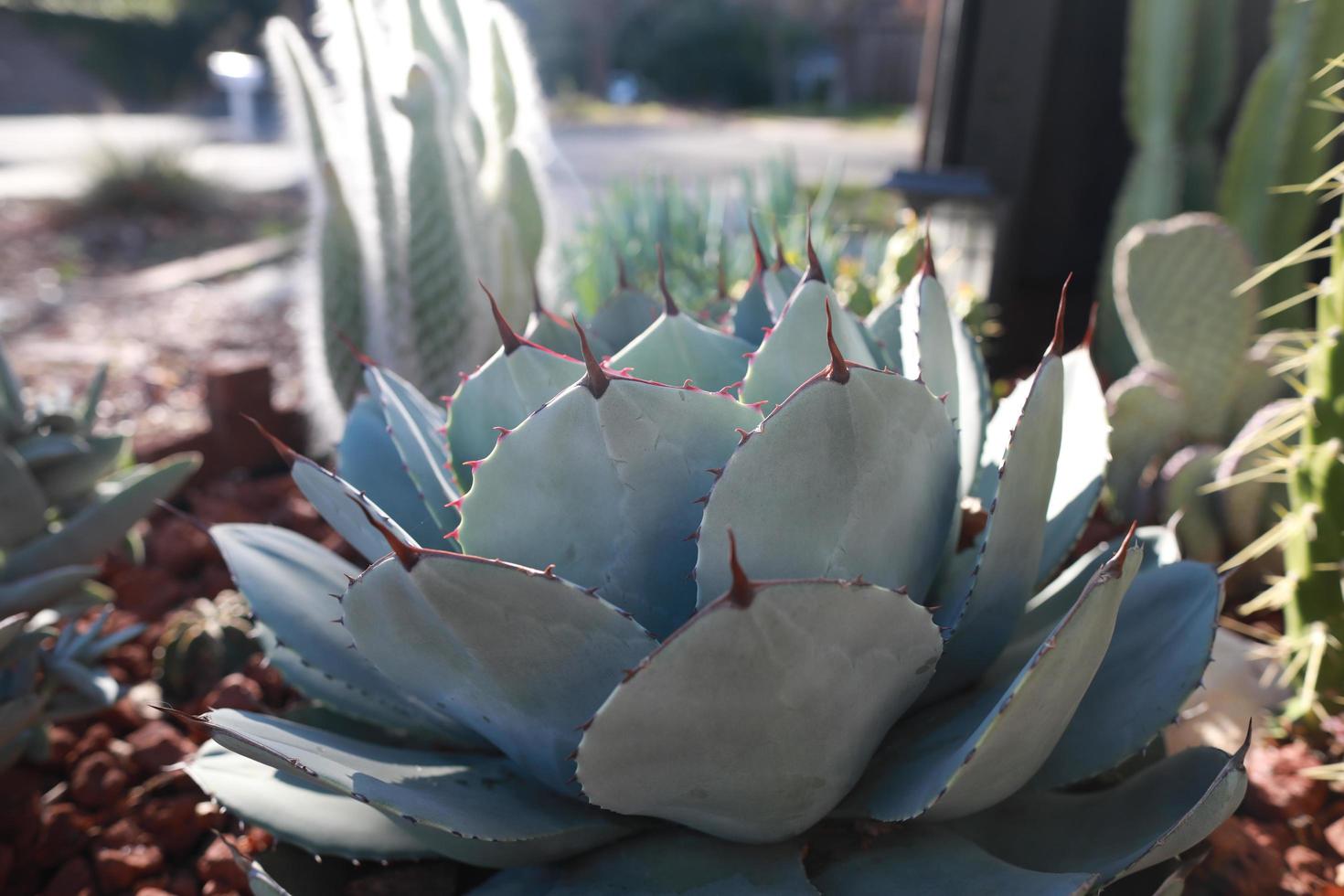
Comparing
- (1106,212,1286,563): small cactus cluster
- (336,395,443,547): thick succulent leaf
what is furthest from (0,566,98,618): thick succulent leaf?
(1106,212,1286,563): small cactus cluster

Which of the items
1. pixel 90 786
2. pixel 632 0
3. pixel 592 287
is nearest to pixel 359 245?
pixel 592 287

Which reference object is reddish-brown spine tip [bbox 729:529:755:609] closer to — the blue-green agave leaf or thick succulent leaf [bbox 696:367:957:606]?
thick succulent leaf [bbox 696:367:957:606]

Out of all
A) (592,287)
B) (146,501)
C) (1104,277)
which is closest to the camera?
(146,501)

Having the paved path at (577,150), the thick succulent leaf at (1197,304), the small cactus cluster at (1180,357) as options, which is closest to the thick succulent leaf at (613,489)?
the small cactus cluster at (1180,357)

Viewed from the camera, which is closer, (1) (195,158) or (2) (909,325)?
(2) (909,325)

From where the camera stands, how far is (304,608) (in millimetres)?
966

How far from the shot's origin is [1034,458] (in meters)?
0.76

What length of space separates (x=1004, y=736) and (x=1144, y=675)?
27 cm

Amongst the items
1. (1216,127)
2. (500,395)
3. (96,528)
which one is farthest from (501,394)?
(1216,127)

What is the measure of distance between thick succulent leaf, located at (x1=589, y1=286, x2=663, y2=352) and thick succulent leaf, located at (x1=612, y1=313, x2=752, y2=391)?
0.23 m

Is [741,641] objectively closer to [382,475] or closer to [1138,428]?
[382,475]

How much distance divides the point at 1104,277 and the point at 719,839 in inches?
121

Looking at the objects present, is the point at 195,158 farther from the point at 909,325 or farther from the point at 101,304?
the point at 909,325

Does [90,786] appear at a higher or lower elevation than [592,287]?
lower
